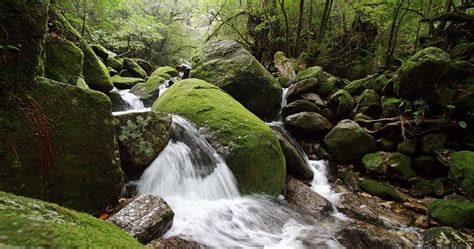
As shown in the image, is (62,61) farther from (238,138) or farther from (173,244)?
(173,244)

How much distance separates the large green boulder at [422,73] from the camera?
6.14 m

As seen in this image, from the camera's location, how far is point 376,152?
7180 millimetres

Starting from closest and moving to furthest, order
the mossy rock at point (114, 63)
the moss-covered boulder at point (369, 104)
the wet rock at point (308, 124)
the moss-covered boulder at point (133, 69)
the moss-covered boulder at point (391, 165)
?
1. the moss-covered boulder at point (391, 165)
2. the wet rock at point (308, 124)
3. the moss-covered boulder at point (369, 104)
4. the mossy rock at point (114, 63)
5. the moss-covered boulder at point (133, 69)

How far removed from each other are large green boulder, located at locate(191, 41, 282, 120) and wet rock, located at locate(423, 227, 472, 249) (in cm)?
531

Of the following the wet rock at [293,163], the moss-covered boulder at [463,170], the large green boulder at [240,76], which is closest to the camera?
the moss-covered boulder at [463,170]

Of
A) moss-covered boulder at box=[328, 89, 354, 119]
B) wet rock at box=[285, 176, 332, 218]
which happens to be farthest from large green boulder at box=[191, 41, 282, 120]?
wet rock at box=[285, 176, 332, 218]

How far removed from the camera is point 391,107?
7.56 m

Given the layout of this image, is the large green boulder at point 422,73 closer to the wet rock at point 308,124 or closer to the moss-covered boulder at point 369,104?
the moss-covered boulder at point 369,104

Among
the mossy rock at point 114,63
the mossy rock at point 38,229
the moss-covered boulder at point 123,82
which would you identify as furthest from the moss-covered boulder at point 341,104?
A: the mossy rock at point 114,63

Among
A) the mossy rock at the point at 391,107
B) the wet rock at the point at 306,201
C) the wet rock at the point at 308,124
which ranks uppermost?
the mossy rock at the point at 391,107

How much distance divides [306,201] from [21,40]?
4928mm

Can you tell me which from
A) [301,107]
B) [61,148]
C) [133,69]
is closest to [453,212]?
[301,107]

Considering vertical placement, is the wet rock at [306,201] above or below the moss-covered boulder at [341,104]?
below

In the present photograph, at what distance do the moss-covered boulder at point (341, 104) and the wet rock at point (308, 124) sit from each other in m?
0.66
